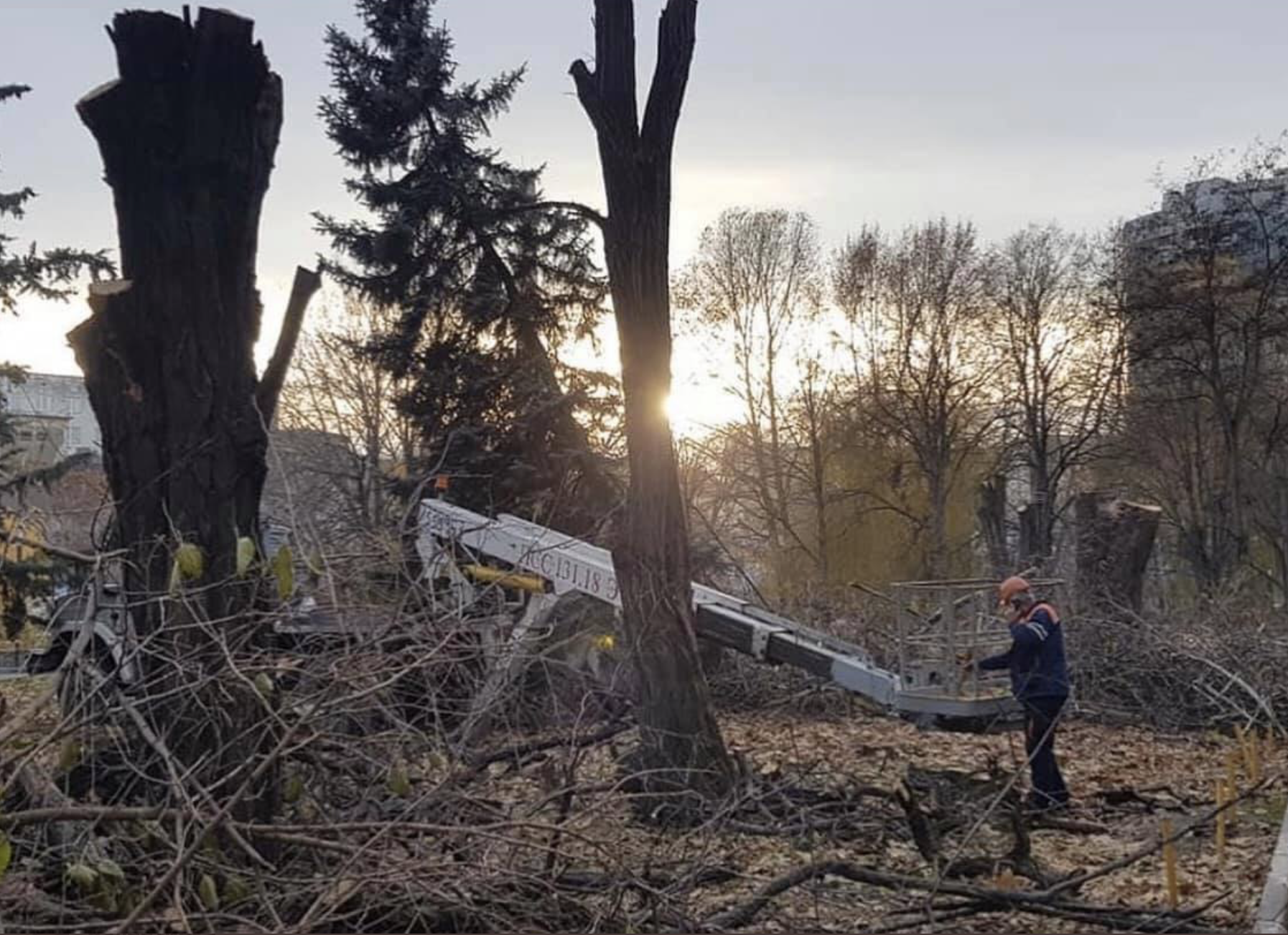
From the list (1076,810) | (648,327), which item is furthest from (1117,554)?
(648,327)

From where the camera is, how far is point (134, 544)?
5418 mm

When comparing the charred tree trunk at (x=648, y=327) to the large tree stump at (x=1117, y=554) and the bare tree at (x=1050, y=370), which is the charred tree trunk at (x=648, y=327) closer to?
the large tree stump at (x=1117, y=554)

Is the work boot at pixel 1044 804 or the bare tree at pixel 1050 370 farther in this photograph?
the bare tree at pixel 1050 370

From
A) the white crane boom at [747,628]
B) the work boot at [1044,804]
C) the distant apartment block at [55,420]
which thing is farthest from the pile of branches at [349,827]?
the white crane boom at [747,628]

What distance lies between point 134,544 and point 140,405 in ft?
1.90

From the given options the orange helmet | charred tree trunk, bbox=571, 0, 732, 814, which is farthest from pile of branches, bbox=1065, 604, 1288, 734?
charred tree trunk, bbox=571, 0, 732, 814

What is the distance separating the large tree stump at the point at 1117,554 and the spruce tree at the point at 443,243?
8.22m

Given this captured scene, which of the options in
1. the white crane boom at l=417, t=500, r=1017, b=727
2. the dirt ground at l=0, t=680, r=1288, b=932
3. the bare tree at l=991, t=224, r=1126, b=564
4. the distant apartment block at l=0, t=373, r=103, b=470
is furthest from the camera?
the bare tree at l=991, t=224, r=1126, b=564

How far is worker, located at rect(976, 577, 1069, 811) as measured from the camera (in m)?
9.02

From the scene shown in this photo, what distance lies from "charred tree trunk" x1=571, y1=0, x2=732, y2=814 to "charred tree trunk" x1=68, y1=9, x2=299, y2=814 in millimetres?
3614

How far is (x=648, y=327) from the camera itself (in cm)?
904

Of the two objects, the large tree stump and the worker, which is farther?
the large tree stump

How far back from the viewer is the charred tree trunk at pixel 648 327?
872 cm

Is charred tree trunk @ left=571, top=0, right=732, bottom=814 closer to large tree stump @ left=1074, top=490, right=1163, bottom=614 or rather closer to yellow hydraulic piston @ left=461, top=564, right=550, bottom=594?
yellow hydraulic piston @ left=461, top=564, right=550, bottom=594
